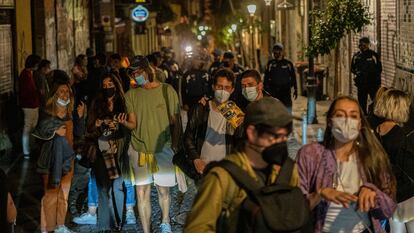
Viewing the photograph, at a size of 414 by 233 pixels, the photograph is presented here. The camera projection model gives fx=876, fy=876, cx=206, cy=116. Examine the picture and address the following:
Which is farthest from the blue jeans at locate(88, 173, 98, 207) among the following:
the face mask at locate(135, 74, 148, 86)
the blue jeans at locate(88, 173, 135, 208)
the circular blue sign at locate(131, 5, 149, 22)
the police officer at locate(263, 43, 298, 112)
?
the circular blue sign at locate(131, 5, 149, 22)

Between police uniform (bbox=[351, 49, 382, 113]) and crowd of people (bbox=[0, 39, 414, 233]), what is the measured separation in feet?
14.3

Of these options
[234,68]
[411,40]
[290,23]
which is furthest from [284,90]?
[290,23]

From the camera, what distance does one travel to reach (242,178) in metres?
4.02

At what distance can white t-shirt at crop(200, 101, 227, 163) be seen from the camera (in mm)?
7973

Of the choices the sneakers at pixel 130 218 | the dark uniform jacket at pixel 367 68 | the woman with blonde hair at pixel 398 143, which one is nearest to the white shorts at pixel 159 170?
the sneakers at pixel 130 218

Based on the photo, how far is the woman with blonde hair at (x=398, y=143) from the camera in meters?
6.50

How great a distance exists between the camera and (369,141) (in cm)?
535

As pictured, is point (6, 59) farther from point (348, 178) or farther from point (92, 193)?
point (348, 178)

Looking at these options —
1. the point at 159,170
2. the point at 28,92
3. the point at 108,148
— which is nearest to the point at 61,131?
the point at 108,148

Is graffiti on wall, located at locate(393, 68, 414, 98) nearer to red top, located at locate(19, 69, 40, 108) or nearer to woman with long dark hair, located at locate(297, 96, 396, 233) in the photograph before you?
red top, located at locate(19, 69, 40, 108)

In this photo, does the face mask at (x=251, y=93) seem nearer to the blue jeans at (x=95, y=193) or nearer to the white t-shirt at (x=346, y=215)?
the blue jeans at (x=95, y=193)

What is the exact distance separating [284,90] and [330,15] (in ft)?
10.7

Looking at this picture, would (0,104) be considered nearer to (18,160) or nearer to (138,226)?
(18,160)

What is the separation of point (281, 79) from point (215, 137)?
352 inches
